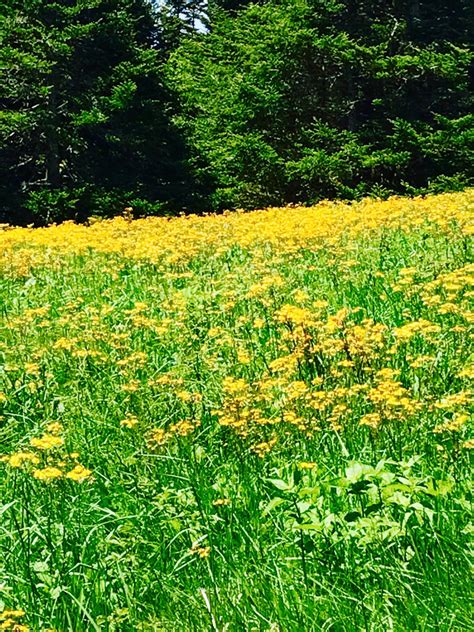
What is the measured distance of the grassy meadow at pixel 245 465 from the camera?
214 centimetres

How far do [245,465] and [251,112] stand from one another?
15730 mm

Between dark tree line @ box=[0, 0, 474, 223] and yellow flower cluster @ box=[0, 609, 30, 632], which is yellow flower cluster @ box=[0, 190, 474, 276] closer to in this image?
yellow flower cluster @ box=[0, 609, 30, 632]

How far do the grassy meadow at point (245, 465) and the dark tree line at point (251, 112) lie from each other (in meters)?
11.4

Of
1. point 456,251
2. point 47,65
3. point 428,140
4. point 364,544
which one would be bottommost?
point 364,544

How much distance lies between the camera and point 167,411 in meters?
3.56

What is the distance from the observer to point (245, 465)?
292 centimetres

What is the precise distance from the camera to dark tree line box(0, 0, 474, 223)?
52.3 ft

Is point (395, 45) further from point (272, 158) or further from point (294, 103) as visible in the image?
point (272, 158)

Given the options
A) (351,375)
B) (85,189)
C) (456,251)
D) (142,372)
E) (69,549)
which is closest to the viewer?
(69,549)

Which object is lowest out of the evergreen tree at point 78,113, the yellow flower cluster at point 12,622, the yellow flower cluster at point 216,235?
the yellow flower cluster at point 12,622

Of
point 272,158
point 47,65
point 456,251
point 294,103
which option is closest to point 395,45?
point 294,103

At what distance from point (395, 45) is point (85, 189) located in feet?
26.2

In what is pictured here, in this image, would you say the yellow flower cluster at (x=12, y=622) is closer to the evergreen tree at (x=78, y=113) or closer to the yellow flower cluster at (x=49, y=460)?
the yellow flower cluster at (x=49, y=460)

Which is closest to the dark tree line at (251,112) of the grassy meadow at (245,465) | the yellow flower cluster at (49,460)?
the grassy meadow at (245,465)
